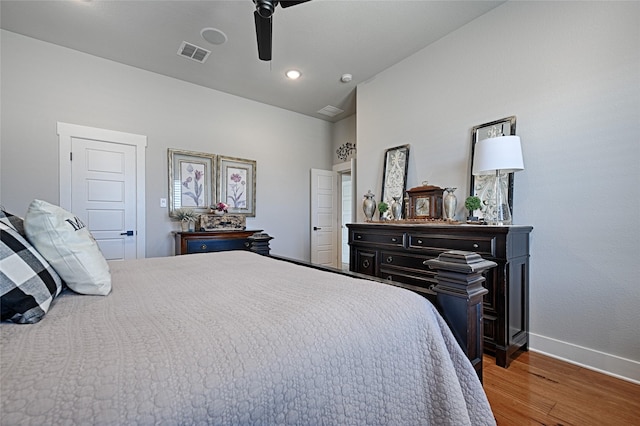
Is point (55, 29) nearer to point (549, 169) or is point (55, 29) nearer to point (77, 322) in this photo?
point (77, 322)

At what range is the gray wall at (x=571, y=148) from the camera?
6.13 feet

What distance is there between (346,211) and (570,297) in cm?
451

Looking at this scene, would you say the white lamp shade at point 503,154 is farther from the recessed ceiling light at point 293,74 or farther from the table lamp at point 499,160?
the recessed ceiling light at point 293,74

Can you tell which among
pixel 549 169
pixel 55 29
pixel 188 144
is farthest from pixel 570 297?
pixel 55 29

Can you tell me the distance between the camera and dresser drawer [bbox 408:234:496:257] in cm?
210

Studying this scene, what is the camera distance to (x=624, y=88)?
1.89 m

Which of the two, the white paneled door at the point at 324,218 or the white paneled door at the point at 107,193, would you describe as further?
the white paneled door at the point at 324,218

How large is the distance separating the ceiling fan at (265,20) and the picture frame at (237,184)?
213cm

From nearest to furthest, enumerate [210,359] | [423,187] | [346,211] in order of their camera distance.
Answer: [210,359], [423,187], [346,211]

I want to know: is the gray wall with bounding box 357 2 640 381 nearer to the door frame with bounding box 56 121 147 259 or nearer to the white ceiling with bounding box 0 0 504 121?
the white ceiling with bounding box 0 0 504 121

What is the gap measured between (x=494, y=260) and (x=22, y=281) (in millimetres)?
2463

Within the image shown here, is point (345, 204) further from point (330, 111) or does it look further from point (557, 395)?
point (557, 395)

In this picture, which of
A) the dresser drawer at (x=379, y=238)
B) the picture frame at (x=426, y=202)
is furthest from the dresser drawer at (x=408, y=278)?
the picture frame at (x=426, y=202)

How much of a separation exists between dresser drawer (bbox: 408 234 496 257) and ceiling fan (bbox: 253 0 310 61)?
6.65ft
